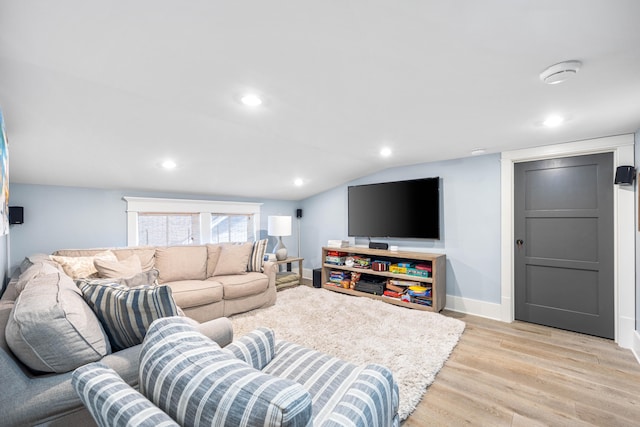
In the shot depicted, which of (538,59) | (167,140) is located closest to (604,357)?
(538,59)

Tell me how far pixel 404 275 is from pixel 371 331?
46.1 inches

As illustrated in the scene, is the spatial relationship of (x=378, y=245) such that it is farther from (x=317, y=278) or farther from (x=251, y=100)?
(x=251, y=100)

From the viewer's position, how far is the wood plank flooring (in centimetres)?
175

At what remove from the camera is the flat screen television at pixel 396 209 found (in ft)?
12.6

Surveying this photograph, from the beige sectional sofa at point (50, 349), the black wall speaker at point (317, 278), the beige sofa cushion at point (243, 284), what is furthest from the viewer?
the black wall speaker at point (317, 278)

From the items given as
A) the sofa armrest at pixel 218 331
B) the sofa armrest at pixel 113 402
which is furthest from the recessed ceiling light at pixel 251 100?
the sofa armrest at pixel 113 402

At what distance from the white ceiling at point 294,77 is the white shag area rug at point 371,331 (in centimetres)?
200

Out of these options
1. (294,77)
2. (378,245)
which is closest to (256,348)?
(294,77)

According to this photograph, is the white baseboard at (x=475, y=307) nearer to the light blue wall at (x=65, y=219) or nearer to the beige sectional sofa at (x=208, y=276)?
the beige sectional sofa at (x=208, y=276)

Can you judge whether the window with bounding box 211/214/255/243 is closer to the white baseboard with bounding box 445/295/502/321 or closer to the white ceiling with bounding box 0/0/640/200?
the white ceiling with bounding box 0/0/640/200

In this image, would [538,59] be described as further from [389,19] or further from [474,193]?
[474,193]

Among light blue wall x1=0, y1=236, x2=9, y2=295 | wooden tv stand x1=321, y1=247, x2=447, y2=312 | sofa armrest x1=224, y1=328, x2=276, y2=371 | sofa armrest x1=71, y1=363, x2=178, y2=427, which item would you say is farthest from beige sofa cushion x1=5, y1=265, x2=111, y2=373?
wooden tv stand x1=321, y1=247, x2=447, y2=312

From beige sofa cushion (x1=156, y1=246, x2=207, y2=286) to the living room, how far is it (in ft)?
2.54

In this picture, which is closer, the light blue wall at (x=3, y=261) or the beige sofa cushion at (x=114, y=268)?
the light blue wall at (x=3, y=261)
